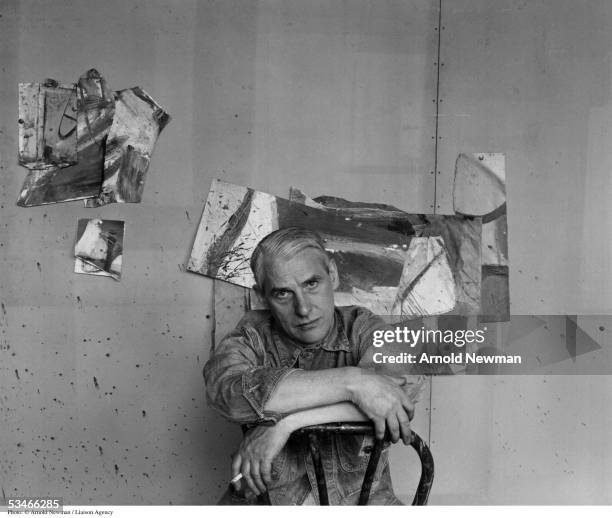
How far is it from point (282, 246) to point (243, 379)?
265mm

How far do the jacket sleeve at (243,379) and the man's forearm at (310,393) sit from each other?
0.04 ft

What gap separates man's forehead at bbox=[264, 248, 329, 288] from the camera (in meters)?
1.19

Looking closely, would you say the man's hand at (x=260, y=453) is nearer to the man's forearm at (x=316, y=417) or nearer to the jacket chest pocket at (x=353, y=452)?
the man's forearm at (x=316, y=417)

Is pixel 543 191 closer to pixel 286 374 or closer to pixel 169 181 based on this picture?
pixel 286 374

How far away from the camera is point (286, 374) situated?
1.08 m

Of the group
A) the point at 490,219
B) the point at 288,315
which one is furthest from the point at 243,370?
the point at 490,219

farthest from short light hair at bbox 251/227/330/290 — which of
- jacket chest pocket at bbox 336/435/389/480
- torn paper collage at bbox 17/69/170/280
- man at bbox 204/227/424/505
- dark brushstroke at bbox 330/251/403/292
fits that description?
torn paper collage at bbox 17/69/170/280

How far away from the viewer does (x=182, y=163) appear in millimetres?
1501

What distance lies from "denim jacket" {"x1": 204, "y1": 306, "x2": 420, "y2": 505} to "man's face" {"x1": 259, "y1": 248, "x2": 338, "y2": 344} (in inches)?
0.9

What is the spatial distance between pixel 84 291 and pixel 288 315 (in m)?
0.59

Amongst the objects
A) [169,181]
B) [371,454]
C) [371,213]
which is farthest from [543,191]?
[169,181]

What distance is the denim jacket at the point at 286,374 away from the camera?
1.09 m

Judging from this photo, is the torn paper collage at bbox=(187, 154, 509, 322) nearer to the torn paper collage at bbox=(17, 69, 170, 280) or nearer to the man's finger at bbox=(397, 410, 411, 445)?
the torn paper collage at bbox=(17, 69, 170, 280)

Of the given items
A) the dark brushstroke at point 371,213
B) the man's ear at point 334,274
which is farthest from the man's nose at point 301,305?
the dark brushstroke at point 371,213
